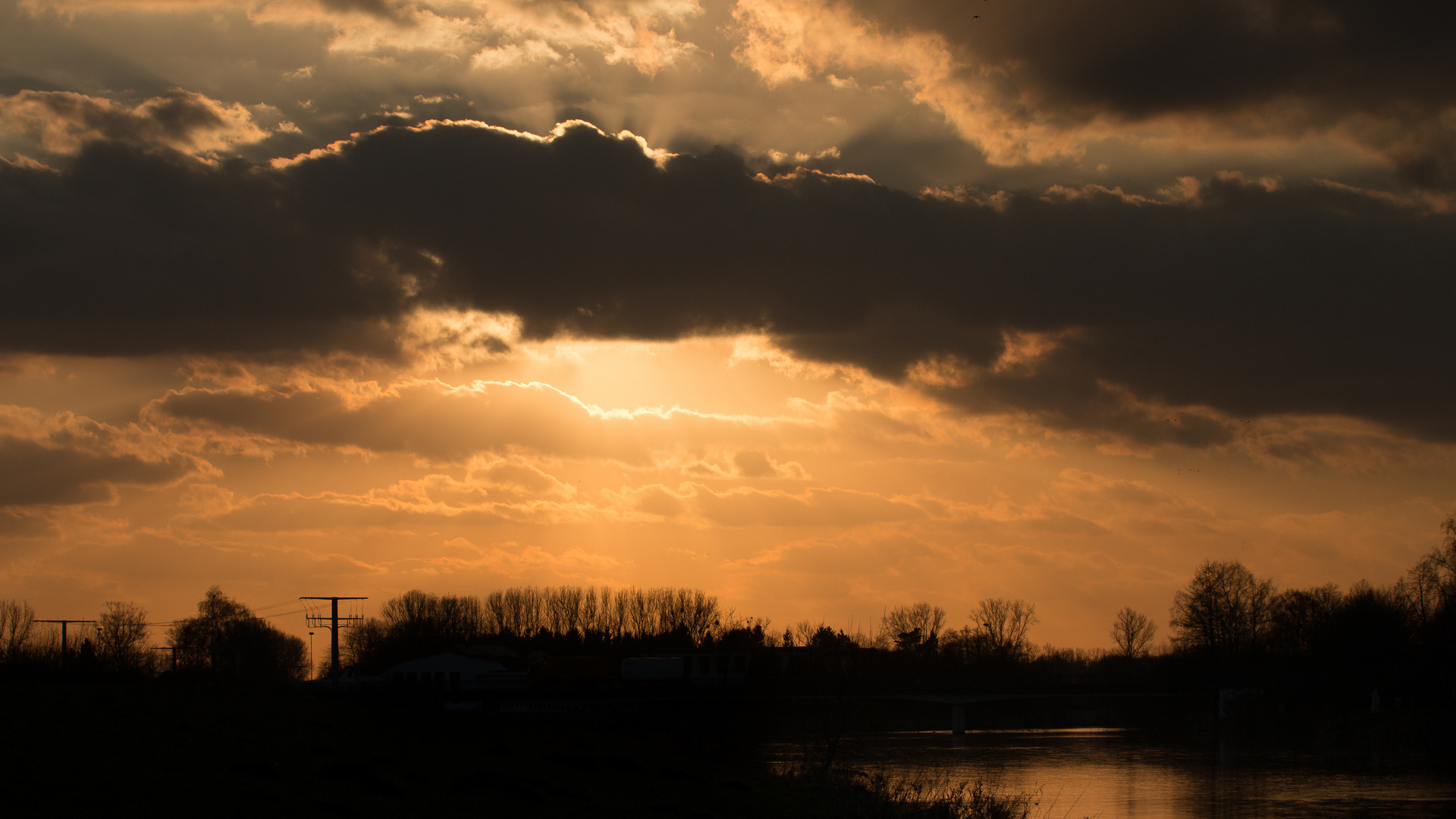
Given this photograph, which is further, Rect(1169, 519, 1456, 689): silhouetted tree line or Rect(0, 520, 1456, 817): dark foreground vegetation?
Rect(1169, 519, 1456, 689): silhouetted tree line

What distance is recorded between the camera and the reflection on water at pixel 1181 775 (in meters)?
61.3

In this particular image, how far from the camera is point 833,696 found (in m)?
91.0

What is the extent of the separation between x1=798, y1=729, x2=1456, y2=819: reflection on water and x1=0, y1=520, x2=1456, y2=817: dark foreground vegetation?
6075mm

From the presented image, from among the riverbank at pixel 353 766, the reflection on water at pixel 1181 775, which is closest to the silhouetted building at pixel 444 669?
the reflection on water at pixel 1181 775

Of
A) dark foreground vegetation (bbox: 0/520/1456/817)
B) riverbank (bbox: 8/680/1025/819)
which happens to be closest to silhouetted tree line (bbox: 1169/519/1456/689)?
dark foreground vegetation (bbox: 0/520/1456/817)

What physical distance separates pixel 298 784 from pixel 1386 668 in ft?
393

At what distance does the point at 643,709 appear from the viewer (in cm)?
8762

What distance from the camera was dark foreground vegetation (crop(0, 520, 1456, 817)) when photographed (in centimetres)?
3997

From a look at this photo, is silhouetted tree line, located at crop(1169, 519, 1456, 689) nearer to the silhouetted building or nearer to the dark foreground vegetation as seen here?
the dark foreground vegetation

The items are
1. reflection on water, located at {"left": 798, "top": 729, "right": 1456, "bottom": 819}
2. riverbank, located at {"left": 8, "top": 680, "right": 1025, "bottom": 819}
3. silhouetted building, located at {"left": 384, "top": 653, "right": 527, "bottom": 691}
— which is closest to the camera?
riverbank, located at {"left": 8, "top": 680, "right": 1025, "bottom": 819}

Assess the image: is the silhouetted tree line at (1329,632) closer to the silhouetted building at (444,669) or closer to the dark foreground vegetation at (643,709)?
the dark foreground vegetation at (643,709)

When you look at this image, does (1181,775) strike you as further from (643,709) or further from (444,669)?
(444,669)

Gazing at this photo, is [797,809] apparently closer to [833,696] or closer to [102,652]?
[833,696]

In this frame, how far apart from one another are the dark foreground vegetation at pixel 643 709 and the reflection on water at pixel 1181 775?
19.9 feet
